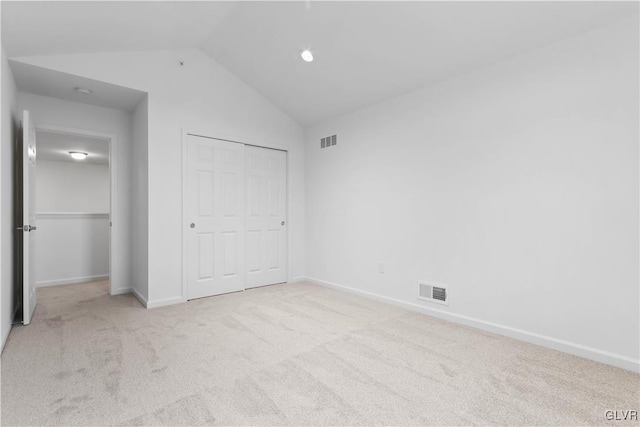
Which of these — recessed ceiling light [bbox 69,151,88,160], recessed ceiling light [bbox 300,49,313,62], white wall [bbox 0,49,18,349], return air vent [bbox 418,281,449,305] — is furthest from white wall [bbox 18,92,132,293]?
return air vent [bbox 418,281,449,305]

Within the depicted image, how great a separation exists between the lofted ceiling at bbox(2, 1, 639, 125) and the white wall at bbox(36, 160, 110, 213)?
542 centimetres

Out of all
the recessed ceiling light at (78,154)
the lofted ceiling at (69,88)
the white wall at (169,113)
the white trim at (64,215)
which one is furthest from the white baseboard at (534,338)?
the recessed ceiling light at (78,154)

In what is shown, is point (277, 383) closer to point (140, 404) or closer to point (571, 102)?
point (140, 404)

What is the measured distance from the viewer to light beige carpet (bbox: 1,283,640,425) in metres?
1.66

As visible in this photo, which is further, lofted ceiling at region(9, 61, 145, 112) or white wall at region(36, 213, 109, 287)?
white wall at region(36, 213, 109, 287)

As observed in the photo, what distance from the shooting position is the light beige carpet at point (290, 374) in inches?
65.4

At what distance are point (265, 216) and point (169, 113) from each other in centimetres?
178

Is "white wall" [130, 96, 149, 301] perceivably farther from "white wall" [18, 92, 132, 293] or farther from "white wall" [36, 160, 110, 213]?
"white wall" [36, 160, 110, 213]

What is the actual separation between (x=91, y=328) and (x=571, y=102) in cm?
442

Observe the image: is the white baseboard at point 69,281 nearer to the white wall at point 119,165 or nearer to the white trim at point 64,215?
the white trim at point 64,215

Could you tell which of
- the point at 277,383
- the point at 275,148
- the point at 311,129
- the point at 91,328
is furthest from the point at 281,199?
the point at 277,383

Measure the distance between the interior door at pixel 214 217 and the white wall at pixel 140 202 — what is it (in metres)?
0.45

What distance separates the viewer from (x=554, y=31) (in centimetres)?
237

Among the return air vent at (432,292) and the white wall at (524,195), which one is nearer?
the white wall at (524,195)
